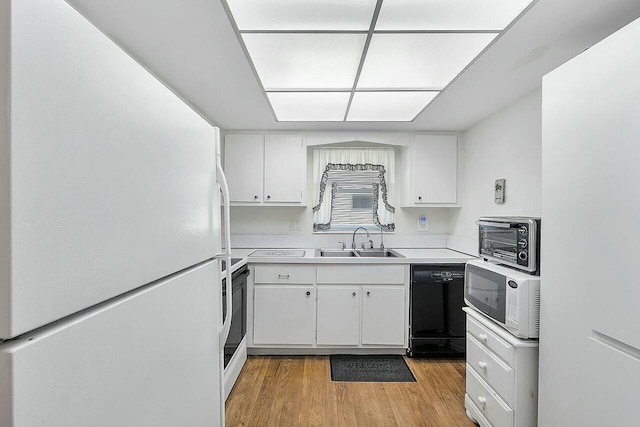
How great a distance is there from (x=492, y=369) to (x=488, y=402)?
7.7 inches

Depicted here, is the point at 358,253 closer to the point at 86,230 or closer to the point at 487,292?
the point at 487,292

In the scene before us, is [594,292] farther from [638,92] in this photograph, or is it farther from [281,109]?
[281,109]

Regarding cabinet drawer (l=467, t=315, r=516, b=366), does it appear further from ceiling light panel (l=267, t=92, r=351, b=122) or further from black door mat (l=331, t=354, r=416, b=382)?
ceiling light panel (l=267, t=92, r=351, b=122)

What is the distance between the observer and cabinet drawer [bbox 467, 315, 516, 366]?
59.3 inches

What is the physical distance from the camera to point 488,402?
Result: 5.47 feet

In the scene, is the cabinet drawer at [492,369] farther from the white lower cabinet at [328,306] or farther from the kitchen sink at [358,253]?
the kitchen sink at [358,253]

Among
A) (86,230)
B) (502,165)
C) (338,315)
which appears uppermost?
(502,165)

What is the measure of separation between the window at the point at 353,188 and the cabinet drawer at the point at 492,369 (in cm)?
167

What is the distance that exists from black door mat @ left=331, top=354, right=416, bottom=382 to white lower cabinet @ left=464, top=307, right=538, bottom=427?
59 cm

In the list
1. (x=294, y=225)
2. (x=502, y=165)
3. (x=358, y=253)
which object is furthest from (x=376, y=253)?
(x=502, y=165)

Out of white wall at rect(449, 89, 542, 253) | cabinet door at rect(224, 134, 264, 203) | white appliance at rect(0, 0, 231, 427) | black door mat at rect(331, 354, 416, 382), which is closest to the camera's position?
white appliance at rect(0, 0, 231, 427)

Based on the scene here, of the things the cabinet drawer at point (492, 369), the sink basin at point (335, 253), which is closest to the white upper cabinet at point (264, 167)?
the sink basin at point (335, 253)

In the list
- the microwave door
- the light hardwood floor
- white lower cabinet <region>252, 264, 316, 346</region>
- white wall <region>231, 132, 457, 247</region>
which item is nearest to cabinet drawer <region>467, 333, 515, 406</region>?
the microwave door

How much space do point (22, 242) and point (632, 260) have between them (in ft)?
4.88
